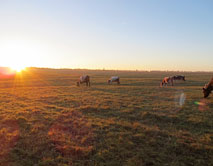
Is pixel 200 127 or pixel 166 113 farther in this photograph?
pixel 166 113

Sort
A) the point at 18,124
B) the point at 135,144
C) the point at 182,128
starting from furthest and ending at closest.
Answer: the point at 18,124 < the point at 182,128 < the point at 135,144

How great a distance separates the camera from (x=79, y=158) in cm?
428

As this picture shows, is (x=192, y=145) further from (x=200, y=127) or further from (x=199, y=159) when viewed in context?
(x=200, y=127)

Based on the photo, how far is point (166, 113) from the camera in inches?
328

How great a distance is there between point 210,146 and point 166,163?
6.73 feet

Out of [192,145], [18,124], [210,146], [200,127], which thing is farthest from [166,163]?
[18,124]

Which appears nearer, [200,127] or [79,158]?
[79,158]

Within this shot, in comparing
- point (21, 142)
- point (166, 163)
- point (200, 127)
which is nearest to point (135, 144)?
point (166, 163)

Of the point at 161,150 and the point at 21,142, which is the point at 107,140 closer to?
the point at 161,150

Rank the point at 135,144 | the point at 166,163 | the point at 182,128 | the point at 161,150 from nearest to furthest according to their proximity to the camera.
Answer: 1. the point at 166,163
2. the point at 161,150
3. the point at 135,144
4. the point at 182,128

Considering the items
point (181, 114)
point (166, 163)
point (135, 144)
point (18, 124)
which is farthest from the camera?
point (181, 114)

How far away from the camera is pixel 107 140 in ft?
17.3

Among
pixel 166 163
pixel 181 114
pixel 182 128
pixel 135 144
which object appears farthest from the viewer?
pixel 181 114

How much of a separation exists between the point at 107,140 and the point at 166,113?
4.71 m
